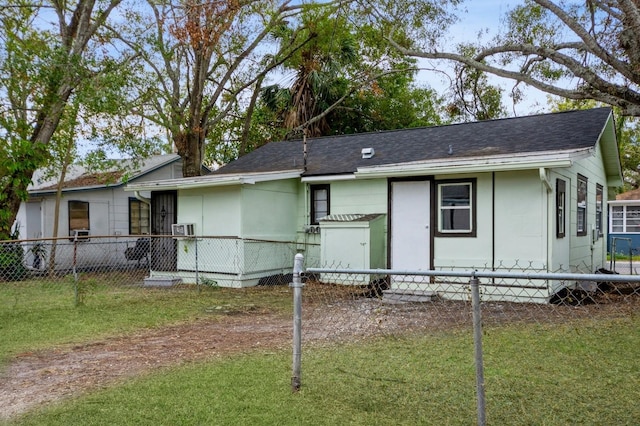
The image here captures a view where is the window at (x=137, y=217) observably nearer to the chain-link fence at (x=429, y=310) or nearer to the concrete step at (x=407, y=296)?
the chain-link fence at (x=429, y=310)

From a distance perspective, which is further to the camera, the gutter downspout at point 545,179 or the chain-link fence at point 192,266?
the chain-link fence at point 192,266

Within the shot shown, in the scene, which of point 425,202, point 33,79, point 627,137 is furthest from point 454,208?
point 627,137

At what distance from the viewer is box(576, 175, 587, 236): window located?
35.8ft

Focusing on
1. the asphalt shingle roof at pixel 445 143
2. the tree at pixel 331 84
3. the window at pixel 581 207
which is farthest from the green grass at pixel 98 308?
the tree at pixel 331 84

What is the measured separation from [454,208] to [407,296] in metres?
2.02

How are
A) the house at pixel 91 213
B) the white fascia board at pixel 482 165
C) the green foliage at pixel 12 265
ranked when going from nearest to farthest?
the white fascia board at pixel 482 165, the green foliage at pixel 12 265, the house at pixel 91 213

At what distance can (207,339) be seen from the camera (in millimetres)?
6359

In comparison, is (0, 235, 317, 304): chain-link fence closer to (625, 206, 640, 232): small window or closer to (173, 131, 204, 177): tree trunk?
(173, 131, 204, 177): tree trunk

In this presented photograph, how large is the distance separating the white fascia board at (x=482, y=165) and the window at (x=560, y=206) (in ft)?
2.81

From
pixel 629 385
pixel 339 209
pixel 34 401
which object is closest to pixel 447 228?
pixel 339 209

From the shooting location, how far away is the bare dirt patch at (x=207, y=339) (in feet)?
15.1

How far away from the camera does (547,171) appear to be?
28.9ft

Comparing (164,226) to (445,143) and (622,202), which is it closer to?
(445,143)

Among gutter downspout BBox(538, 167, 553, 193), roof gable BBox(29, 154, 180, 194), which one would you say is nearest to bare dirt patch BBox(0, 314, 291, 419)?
gutter downspout BBox(538, 167, 553, 193)
